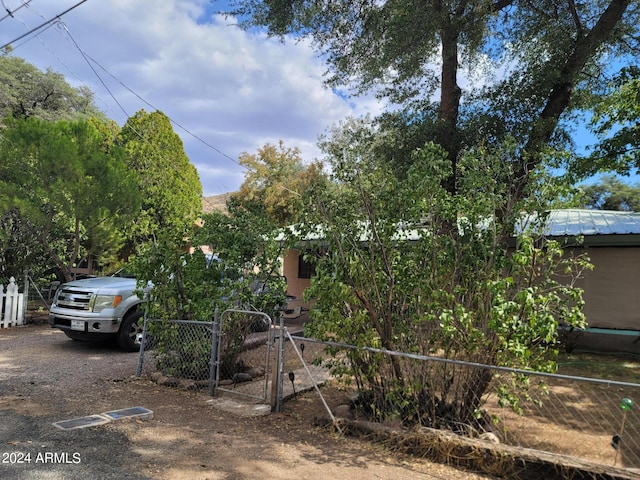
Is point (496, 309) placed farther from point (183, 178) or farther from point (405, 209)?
point (183, 178)

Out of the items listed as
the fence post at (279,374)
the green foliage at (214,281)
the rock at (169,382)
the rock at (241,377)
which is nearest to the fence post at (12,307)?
the green foliage at (214,281)

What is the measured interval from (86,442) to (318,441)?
1.99 m

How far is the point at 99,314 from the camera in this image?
7.83 metres

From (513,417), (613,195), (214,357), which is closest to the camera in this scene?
(513,417)

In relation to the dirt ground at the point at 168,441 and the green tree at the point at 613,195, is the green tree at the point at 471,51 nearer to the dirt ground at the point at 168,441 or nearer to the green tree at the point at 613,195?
the dirt ground at the point at 168,441

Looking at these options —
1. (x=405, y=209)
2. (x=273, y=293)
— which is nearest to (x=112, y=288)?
(x=273, y=293)

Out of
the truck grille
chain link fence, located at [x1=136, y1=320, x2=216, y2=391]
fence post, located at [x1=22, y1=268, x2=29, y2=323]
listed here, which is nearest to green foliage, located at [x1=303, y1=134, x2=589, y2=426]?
chain link fence, located at [x1=136, y1=320, x2=216, y2=391]

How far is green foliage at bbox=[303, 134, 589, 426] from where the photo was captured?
163 inches

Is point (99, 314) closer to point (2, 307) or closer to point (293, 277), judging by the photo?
point (2, 307)

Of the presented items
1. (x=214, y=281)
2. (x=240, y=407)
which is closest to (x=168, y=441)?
(x=240, y=407)

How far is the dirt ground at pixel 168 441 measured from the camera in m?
3.45

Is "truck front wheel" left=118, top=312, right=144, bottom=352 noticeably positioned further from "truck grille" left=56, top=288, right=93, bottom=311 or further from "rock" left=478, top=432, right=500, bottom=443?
"rock" left=478, top=432, right=500, bottom=443

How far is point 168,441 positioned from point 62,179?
27.8 feet

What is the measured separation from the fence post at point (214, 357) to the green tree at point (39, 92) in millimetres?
20431
